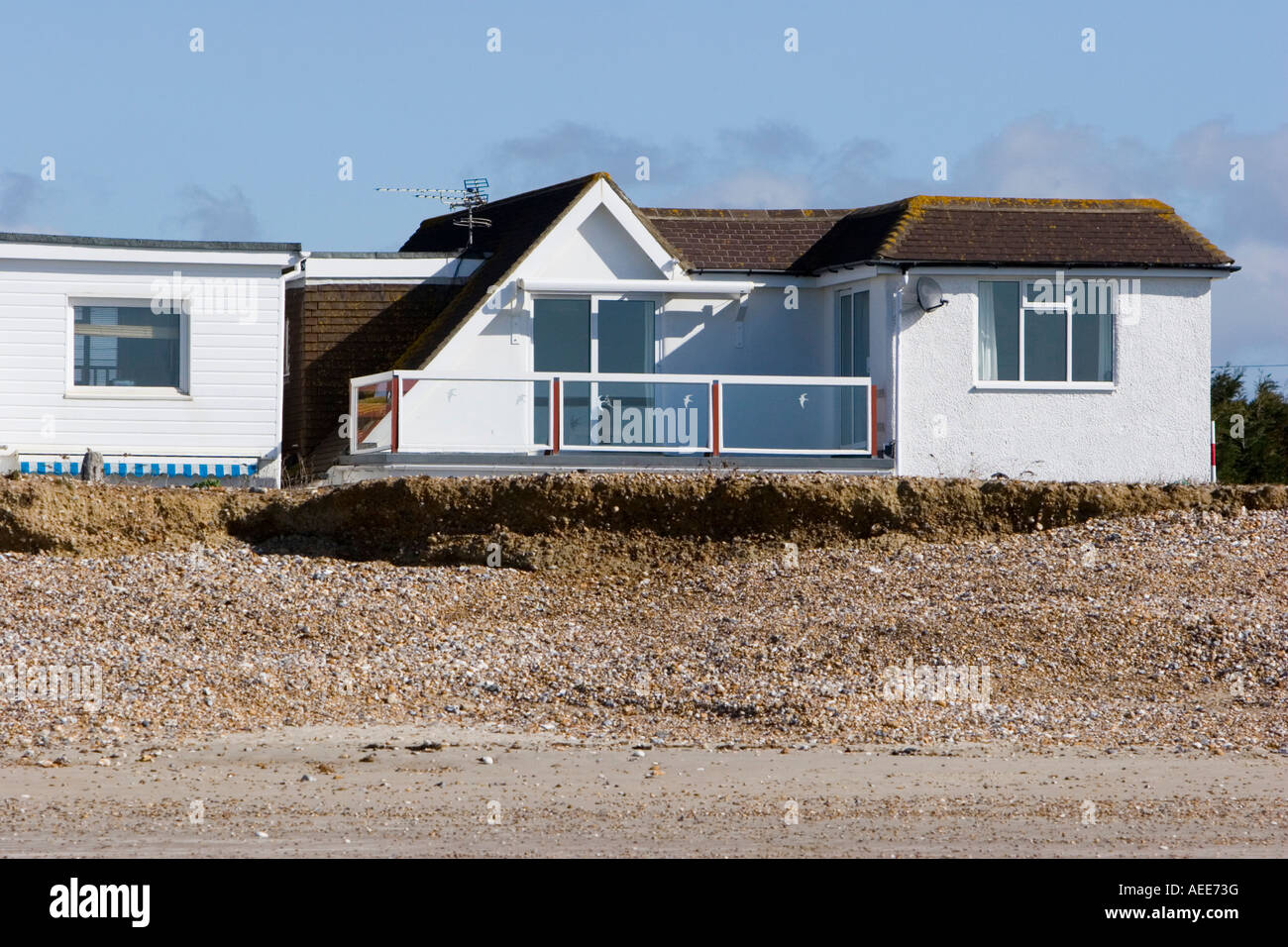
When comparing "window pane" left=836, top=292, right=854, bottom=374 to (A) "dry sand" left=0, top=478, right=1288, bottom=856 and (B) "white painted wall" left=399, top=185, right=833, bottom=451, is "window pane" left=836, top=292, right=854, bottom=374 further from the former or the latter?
(A) "dry sand" left=0, top=478, right=1288, bottom=856

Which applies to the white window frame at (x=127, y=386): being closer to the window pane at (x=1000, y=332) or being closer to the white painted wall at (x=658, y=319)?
the white painted wall at (x=658, y=319)

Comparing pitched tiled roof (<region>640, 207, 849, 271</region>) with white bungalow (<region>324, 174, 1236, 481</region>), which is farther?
pitched tiled roof (<region>640, 207, 849, 271</region>)

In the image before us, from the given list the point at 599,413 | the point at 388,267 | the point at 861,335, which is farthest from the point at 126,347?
the point at 861,335

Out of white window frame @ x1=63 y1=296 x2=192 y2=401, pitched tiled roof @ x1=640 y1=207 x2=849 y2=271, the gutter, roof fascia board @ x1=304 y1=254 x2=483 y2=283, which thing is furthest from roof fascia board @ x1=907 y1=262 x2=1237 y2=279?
white window frame @ x1=63 y1=296 x2=192 y2=401

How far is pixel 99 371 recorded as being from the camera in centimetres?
2116

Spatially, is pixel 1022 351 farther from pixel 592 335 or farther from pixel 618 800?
pixel 618 800

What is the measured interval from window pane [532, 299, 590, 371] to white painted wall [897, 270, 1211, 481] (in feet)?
14.1

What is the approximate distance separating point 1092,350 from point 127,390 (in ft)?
41.8

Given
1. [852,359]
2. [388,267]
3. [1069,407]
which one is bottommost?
[1069,407]

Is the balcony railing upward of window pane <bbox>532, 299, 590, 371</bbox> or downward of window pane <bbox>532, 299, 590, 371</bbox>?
downward

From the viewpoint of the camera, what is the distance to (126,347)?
21344 millimetres

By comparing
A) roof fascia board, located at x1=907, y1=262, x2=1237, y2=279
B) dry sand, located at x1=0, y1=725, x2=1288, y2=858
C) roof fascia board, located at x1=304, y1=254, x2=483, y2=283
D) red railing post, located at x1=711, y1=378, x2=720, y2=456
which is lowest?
dry sand, located at x1=0, y1=725, x2=1288, y2=858

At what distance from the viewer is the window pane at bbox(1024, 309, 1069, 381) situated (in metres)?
22.1
